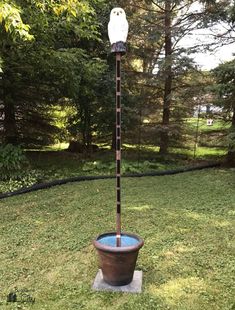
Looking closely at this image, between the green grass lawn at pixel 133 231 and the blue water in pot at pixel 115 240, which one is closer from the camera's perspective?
the green grass lawn at pixel 133 231

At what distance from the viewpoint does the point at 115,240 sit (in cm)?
282

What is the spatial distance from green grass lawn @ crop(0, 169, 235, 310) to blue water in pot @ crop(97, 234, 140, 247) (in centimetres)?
34

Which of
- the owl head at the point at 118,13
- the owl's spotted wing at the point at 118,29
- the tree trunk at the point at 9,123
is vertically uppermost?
the owl head at the point at 118,13

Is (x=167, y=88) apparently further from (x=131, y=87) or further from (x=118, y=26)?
(x=118, y=26)

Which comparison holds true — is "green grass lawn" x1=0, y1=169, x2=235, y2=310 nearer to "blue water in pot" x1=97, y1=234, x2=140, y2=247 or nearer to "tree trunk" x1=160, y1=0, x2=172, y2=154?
"blue water in pot" x1=97, y1=234, x2=140, y2=247

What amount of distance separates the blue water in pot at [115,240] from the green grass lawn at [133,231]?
339mm

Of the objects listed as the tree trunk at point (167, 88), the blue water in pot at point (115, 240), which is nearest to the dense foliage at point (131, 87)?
the tree trunk at point (167, 88)

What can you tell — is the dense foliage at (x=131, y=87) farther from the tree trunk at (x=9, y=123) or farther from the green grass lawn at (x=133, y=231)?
the green grass lawn at (x=133, y=231)

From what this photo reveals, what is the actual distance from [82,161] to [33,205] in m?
3.37

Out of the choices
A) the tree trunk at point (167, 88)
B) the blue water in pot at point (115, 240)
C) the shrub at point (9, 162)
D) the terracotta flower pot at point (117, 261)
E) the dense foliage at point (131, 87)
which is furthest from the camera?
the tree trunk at point (167, 88)

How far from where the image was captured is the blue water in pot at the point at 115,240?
276cm

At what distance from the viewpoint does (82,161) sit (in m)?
8.05

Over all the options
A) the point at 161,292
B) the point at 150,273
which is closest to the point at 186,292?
the point at 161,292

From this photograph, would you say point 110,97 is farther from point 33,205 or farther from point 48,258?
point 48,258
